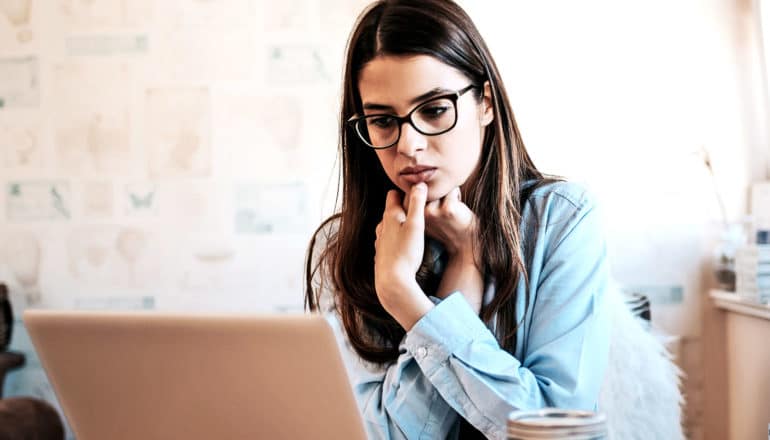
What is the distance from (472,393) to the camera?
3.95 feet

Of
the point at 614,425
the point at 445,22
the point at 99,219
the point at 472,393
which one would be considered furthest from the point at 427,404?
the point at 99,219

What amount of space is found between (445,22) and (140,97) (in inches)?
87.4

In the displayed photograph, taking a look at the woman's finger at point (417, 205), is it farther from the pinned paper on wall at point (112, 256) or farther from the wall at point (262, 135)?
the pinned paper on wall at point (112, 256)

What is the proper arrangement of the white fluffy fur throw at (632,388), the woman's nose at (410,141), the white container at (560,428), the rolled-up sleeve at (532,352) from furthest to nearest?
the white fluffy fur throw at (632,388) → the woman's nose at (410,141) → the rolled-up sleeve at (532,352) → the white container at (560,428)

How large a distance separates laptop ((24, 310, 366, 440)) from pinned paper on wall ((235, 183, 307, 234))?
2287 millimetres

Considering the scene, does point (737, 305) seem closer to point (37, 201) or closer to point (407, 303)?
point (407, 303)

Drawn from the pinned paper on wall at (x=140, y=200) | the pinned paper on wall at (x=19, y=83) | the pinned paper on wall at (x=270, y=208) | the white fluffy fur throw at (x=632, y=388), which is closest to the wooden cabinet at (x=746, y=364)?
the white fluffy fur throw at (x=632, y=388)

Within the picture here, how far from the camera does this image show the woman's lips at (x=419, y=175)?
1.36 m

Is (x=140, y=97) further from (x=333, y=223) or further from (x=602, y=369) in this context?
(x=602, y=369)

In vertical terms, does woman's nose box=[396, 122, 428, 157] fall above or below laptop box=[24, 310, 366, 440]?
above

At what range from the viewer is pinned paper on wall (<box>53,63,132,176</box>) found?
3.34 meters

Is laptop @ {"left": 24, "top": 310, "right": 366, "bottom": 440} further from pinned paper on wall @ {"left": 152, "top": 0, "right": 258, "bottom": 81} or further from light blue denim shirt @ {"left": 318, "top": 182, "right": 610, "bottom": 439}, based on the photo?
pinned paper on wall @ {"left": 152, "top": 0, "right": 258, "bottom": 81}

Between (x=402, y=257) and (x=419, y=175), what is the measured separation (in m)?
0.14

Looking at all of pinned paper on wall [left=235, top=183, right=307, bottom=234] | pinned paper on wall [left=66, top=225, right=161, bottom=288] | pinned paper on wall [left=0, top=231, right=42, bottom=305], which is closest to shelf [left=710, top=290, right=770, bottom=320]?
pinned paper on wall [left=235, top=183, right=307, bottom=234]
